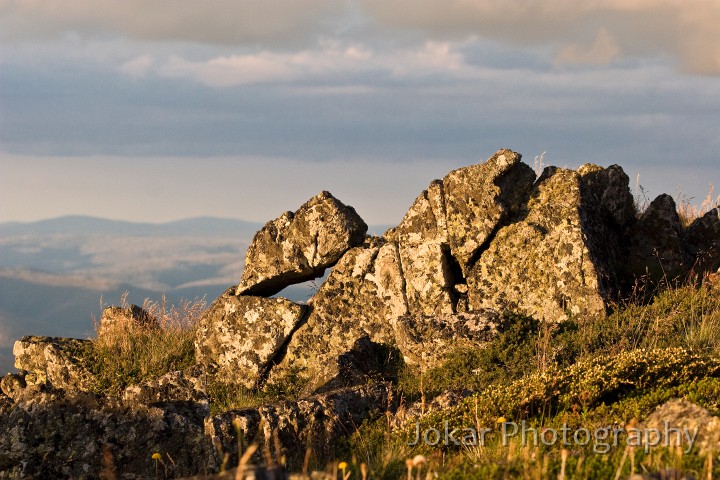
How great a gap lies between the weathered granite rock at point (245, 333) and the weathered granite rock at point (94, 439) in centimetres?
656

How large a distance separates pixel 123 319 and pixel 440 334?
8.61 m

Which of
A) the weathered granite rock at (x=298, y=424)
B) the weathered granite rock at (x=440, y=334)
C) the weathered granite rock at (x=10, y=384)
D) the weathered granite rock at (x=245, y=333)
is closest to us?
the weathered granite rock at (x=298, y=424)

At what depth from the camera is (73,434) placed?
1284 cm

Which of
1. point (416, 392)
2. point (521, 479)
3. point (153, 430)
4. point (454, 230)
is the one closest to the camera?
point (521, 479)

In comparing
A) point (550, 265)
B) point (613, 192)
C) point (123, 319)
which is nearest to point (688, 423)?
point (550, 265)

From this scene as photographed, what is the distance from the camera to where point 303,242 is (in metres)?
20.1

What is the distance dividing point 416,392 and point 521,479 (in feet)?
25.4

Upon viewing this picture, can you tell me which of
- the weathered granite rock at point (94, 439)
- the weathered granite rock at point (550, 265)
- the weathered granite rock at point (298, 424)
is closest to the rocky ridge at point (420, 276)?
the weathered granite rock at point (550, 265)

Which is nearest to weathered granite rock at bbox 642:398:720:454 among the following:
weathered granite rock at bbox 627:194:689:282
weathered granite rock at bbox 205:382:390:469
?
weathered granite rock at bbox 205:382:390:469

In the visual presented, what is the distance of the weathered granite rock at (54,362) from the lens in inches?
791

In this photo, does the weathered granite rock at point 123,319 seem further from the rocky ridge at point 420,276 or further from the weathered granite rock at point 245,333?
the weathered granite rock at point 245,333

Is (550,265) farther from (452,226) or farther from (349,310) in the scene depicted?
(349,310)

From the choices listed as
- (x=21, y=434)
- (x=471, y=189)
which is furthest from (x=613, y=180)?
(x=21, y=434)

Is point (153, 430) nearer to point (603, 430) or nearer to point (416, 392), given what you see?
point (416, 392)
